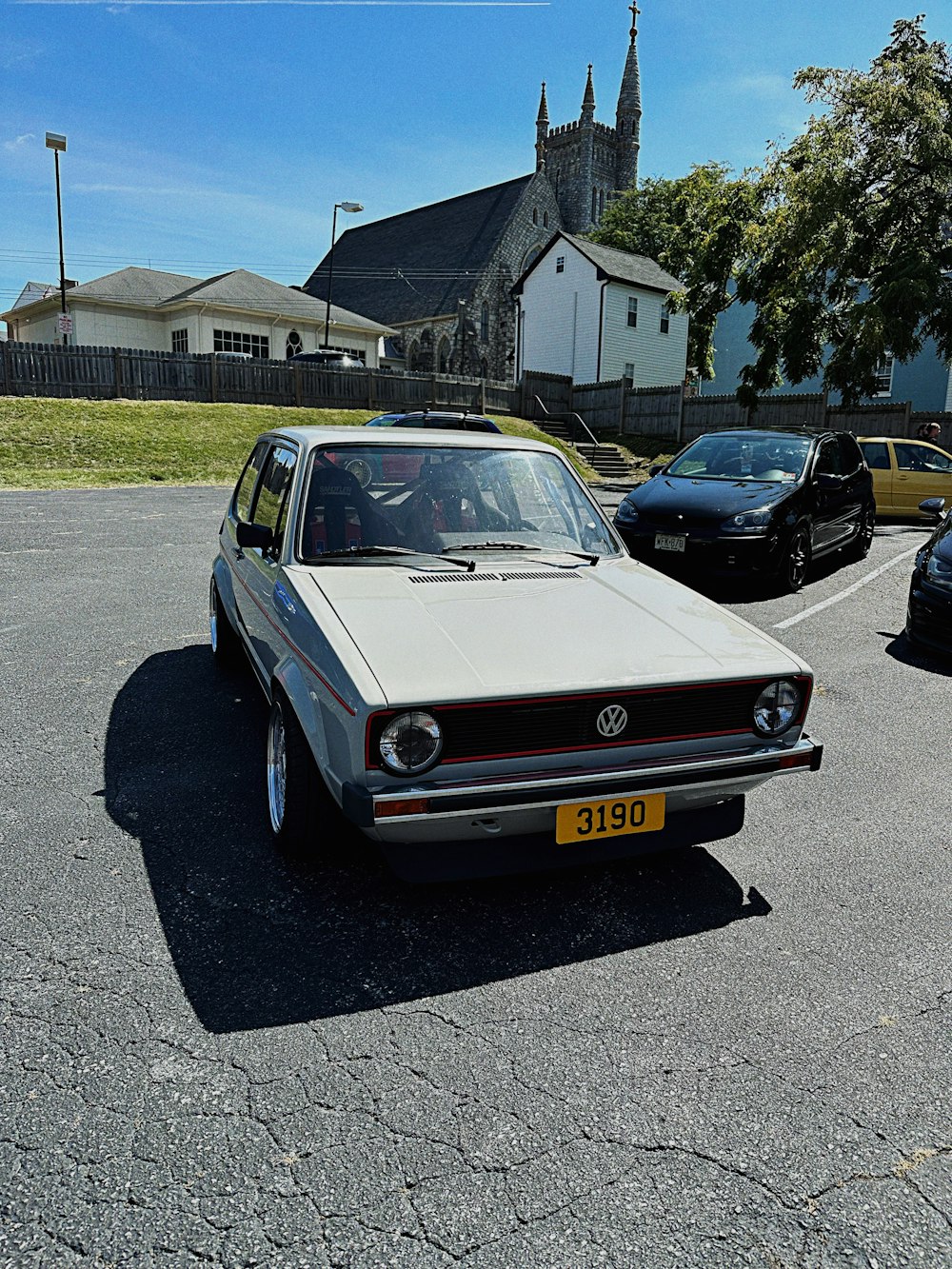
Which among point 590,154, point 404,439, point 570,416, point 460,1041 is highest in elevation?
point 590,154

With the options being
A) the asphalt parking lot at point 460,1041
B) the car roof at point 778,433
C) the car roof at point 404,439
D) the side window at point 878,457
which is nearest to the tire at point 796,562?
the car roof at point 778,433

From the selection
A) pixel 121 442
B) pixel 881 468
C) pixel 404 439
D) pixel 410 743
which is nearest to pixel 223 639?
pixel 404 439

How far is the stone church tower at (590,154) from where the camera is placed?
201ft

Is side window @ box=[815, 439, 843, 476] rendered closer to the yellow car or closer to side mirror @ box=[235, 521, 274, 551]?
the yellow car

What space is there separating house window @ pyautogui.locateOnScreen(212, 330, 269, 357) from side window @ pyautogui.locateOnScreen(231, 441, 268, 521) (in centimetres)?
3451

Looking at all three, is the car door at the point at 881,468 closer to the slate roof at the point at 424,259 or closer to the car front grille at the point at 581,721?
the car front grille at the point at 581,721

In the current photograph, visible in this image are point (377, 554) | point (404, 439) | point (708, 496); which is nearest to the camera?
point (377, 554)

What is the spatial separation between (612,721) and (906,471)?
14.4 m

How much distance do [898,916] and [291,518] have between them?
3.07 meters

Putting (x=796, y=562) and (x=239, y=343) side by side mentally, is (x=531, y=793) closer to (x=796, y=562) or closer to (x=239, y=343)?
(x=796, y=562)

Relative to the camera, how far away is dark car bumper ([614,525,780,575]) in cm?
870

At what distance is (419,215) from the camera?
5675cm

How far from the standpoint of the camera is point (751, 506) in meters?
8.90

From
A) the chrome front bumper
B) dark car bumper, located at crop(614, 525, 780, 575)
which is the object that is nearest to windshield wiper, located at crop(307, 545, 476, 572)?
the chrome front bumper
